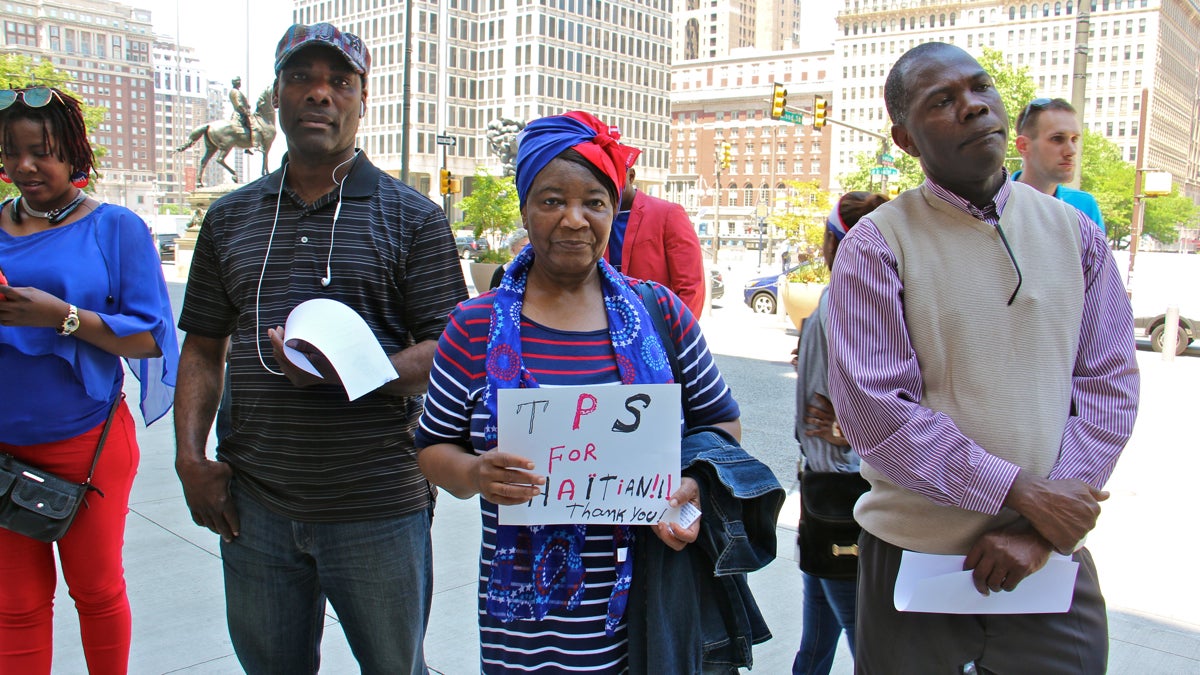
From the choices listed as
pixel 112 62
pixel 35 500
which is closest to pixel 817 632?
pixel 35 500

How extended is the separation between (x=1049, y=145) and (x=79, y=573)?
402cm

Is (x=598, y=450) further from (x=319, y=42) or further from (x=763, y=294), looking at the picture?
(x=763, y=294)

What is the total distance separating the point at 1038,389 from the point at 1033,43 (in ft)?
437

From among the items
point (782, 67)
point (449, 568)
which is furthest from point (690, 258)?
point (782, 67)

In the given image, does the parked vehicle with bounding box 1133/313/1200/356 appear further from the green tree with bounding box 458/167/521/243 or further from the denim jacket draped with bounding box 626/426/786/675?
the green tree with bounding box 458/167/521/243

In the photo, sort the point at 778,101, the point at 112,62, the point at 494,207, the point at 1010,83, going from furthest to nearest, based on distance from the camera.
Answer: the point at 112,62 → the point at 1010,83 → the point at 494,207 → the point at 778,101

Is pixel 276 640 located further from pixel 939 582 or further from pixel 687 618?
pixel 939 582

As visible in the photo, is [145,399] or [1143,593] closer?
[145,399]

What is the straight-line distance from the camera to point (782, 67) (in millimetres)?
135750

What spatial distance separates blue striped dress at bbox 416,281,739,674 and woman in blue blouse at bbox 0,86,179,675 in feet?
4.83

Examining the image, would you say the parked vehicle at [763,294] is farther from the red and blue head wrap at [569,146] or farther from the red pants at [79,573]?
the red and blue head wrap at [569,146]

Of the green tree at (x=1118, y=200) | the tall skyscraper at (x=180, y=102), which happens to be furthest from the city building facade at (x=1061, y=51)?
the tall skyscraper at (x=180, y=102)

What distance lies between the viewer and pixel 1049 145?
387 centimetres

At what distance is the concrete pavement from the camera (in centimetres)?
386
